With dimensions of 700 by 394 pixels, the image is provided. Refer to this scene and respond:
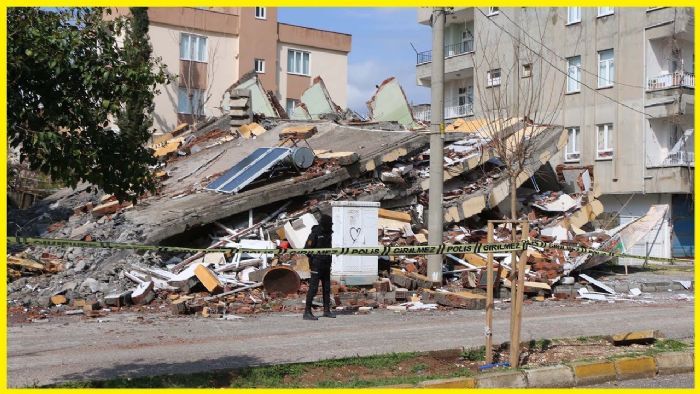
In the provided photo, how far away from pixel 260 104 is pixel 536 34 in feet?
48.0

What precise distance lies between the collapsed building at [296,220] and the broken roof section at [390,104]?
15.5 feet

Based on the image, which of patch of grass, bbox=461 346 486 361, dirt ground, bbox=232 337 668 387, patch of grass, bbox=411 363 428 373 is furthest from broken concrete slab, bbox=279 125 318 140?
patch of grass, bbox=411 363 428 373

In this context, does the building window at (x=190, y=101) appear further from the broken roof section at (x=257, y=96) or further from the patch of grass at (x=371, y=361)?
the patch of grass at (x=371, y=361)

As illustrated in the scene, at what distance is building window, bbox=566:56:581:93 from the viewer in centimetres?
3434

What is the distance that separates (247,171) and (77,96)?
11570 mm

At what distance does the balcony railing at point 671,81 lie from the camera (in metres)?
30.5

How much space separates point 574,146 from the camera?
34469 millimetres

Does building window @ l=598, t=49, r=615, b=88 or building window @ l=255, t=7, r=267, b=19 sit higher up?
building window @ l=255, t=7, r=267, b=19

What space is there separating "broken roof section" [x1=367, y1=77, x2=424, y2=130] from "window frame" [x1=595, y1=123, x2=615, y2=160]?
9829mm

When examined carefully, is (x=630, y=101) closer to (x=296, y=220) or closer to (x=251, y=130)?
(x=251, y=130)

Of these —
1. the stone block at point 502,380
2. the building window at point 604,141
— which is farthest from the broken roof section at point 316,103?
the stone block at point 502,380

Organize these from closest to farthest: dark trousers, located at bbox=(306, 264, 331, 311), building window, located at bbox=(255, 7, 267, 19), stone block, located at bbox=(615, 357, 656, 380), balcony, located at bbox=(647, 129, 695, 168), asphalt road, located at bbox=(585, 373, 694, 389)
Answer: asphalt road, located at bbox=(585, 373, 694, 389), stone block, located at bbox=(615, 357, 656, 380), dark trousers, located at bbox=(306, 264, 331, 311), balcony, located at bbox=(647, 129, 695, 168), building window, located at bbox=(255, 7, 267, 19)

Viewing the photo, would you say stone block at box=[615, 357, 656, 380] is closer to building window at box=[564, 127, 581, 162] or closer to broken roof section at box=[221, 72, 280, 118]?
broken roof section at box=[221, 72, 280, 118]

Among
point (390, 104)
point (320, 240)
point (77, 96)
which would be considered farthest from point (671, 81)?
point (77, 96)
